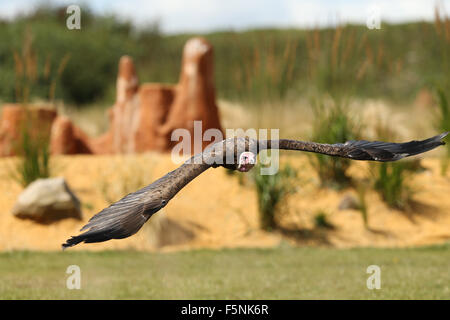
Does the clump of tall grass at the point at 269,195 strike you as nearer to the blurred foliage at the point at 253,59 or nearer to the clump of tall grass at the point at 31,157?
the blurred foliage at the point at 253,59

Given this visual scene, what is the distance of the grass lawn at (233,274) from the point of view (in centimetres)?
705

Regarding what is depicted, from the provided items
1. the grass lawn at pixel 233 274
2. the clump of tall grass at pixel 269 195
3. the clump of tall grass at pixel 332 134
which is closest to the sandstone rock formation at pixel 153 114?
the clump of tall grass at pixel 332 134

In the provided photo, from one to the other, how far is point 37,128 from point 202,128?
3.38 m


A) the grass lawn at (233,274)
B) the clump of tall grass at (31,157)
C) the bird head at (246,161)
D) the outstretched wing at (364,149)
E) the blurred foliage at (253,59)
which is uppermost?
the blurred foliage at (253,59)

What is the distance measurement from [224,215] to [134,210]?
6.82 m

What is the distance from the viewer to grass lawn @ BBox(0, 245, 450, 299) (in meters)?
7.05

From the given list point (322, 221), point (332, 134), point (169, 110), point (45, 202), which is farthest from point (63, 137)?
point (322, 221)

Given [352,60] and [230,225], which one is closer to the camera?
[230,225]

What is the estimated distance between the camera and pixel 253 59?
11789mm

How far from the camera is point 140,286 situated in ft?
24.6

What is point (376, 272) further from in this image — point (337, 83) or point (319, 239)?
point (337, 83)

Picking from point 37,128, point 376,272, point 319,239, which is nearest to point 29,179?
point 37,128

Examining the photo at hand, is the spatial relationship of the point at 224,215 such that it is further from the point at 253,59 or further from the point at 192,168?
the point at 192,168

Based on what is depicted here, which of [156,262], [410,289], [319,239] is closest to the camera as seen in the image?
[410,289]
